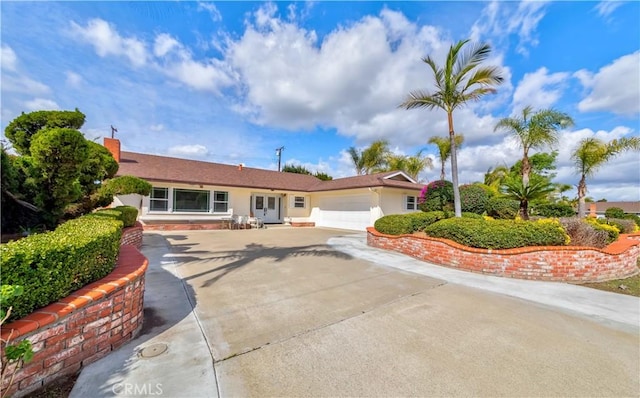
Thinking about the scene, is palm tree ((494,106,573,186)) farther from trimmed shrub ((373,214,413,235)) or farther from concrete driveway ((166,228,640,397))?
concrete driveway ((166,228,640,397))

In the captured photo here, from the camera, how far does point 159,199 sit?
15.2 m

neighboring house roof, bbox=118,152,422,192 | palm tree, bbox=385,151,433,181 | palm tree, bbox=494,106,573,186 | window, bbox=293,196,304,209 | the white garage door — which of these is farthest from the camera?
palm tree, bbox=385,151,433,181

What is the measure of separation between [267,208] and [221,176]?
407cm

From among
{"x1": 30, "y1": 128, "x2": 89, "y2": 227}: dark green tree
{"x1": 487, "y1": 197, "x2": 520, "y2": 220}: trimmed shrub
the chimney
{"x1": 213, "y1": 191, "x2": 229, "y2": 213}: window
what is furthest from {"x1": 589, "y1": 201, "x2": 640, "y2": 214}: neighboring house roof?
the chimney

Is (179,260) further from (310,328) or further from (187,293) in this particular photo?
(310,328)

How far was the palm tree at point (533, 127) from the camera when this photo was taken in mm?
13072

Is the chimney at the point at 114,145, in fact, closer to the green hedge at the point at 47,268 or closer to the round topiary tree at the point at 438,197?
the green hedge at the point at 47,268

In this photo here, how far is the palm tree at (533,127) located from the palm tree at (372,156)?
14.1 meters

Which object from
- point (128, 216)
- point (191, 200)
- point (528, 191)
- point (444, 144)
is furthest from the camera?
point (444, 144)

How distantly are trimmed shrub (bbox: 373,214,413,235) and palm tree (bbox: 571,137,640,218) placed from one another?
439 inches

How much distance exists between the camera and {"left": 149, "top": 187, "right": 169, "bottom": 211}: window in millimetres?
15039

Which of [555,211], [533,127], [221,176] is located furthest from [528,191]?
[221,176]

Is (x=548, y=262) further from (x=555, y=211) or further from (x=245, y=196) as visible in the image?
(x=245, y=196)

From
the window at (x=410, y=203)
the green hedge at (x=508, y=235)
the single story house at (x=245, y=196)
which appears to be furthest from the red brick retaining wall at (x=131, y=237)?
the window at (x=410, y=203)
